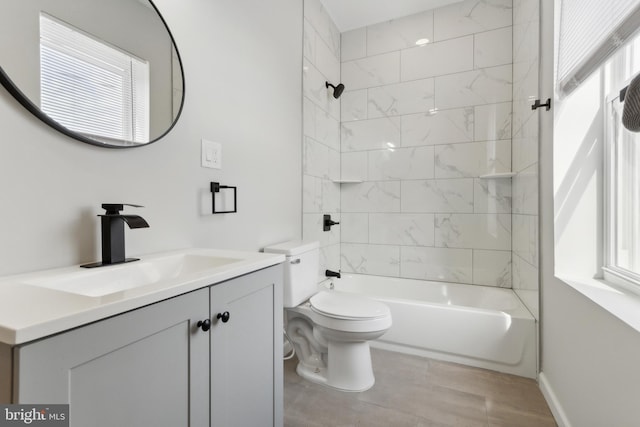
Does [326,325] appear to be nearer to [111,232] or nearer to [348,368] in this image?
[348,368]

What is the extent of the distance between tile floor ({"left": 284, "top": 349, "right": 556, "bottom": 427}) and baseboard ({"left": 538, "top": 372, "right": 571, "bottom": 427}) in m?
0.03

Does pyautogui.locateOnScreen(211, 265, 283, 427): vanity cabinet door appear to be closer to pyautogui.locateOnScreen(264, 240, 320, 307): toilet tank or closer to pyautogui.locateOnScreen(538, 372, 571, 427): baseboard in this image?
pyautogui.locateOnScreen(264, 240, 320, 307): toilet tank

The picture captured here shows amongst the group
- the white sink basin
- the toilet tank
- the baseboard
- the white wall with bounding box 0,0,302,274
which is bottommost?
the baseboard

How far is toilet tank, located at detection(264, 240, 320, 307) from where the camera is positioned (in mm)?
1800

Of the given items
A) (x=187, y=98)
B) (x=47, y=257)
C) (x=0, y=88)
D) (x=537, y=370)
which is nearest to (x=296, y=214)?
(x=187, y=98)

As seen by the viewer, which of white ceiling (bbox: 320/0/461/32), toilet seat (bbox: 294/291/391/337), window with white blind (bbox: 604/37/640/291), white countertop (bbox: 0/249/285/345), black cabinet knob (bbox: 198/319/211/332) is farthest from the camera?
white ceiling (bbox: 320/0/461/32)

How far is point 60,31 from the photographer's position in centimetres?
94

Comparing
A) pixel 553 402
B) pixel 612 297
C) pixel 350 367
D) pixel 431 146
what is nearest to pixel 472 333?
pixel 553 402

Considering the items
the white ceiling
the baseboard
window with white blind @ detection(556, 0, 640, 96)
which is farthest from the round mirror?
the baseboard

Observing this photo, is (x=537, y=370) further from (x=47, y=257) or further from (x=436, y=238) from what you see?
(x=47, y=257)

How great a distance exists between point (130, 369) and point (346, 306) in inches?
52.4

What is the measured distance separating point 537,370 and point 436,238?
1.19 m

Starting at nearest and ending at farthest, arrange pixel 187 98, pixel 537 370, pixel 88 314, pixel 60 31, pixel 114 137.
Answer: pixel 88 314
pixel 60 31
pixel 114 137
pixel 187 98
pixel 537 370
